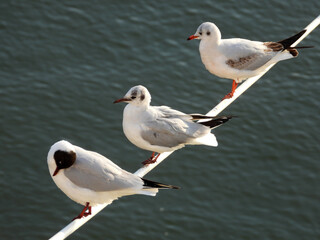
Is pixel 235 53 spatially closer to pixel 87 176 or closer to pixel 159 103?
pixel 87 176

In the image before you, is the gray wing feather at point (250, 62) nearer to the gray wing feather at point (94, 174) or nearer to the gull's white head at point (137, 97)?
the gull's white head at point (137, 97)

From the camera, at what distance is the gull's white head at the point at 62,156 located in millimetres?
10047

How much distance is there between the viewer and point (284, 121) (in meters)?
18.2

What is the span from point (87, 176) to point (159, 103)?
8.19 metres

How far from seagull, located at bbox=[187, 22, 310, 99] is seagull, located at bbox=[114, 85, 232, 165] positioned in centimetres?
180

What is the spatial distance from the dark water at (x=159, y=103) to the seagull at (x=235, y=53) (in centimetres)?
422

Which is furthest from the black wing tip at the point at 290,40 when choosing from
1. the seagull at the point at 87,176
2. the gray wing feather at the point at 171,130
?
the seagull at the point at 87,176

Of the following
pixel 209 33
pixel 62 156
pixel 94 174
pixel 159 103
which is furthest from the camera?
pixel 159 103

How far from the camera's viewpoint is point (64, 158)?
396 inches

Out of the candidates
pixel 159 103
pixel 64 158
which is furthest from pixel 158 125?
pixel 159 103

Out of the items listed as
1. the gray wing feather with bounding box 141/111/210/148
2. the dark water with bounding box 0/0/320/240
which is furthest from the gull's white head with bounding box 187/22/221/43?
the dark water with bounding box 0/0/320/240

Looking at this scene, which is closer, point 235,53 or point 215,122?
point 215,122

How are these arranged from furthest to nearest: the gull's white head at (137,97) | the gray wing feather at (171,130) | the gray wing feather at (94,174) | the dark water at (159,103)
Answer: the dark water at (159,103)
the gray wing feather at (171,130)
the gull's white head at (137,97)
the gray wing feather at (94,174)

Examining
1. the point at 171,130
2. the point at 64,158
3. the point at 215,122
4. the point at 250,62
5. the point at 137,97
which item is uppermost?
the point at 250,62
